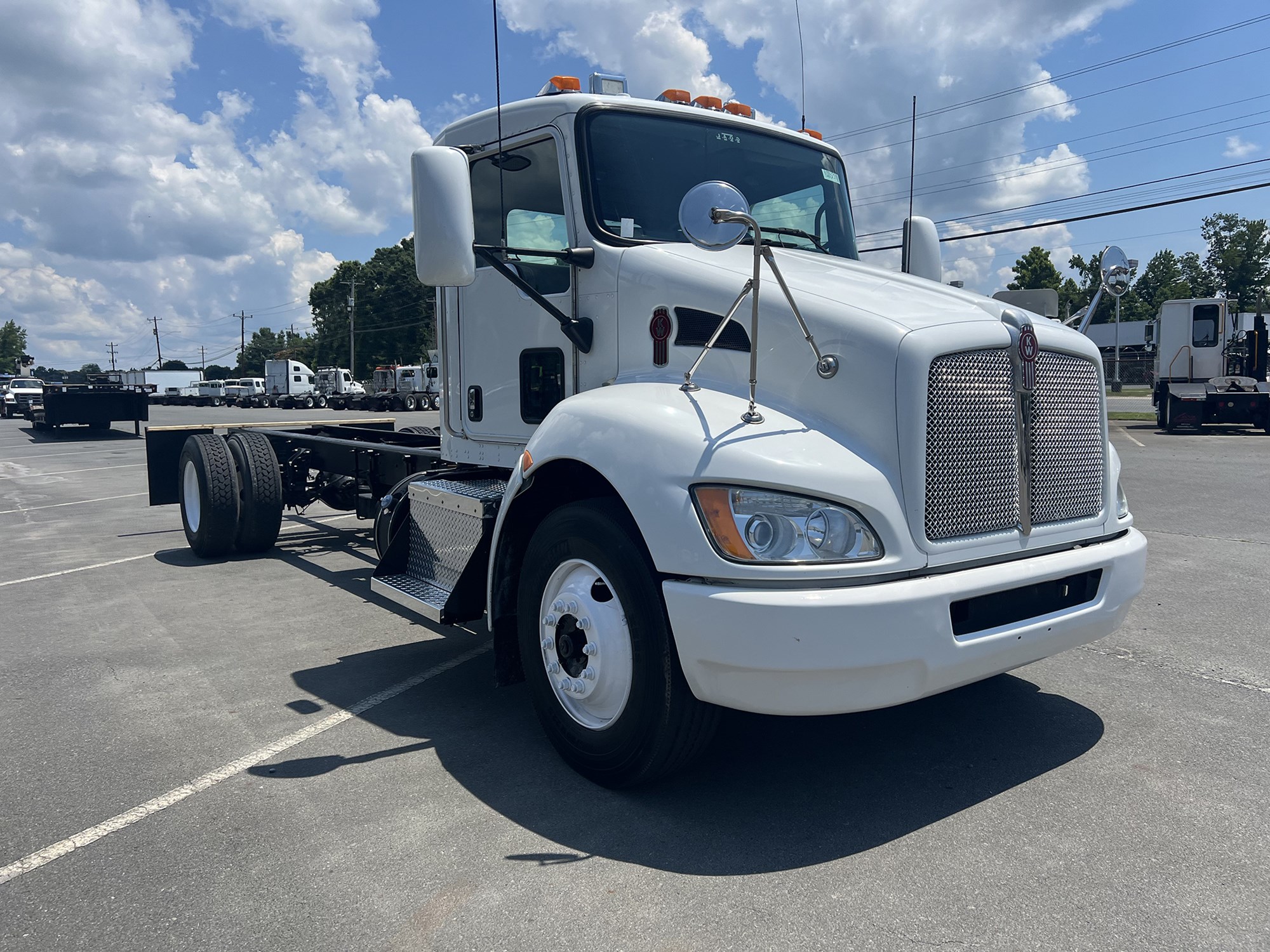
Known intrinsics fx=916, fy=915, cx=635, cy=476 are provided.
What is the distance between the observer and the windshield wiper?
14.6 ft

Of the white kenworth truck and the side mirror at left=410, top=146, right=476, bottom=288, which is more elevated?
the side mirror at left=410, top=146, right=476, bottom=288

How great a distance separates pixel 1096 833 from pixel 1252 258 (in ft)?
267

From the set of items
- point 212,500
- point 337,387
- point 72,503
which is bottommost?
point 72,503

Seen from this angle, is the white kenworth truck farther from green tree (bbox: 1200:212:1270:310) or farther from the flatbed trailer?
green tree (bbox: 1200:212:1270:310)

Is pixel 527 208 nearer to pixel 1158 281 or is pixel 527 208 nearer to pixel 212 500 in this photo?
pixel 212 500

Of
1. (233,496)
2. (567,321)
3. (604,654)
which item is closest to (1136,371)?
(233,496)

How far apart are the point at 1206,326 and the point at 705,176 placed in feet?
77.9

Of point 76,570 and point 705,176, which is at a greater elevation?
point 705,176

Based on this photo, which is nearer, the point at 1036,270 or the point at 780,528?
the point at 780,528

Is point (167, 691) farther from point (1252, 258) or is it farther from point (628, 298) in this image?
point (1252, 258)

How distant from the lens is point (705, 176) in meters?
4.38

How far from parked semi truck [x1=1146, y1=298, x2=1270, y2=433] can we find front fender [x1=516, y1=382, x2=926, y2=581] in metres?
22.2

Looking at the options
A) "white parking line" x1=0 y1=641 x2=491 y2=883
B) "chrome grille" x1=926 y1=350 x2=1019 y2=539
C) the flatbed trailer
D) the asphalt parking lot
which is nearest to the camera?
the asphalt parking lot

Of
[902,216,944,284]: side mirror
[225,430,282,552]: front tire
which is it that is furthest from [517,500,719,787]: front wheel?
[225,430,282,552]: front tire
